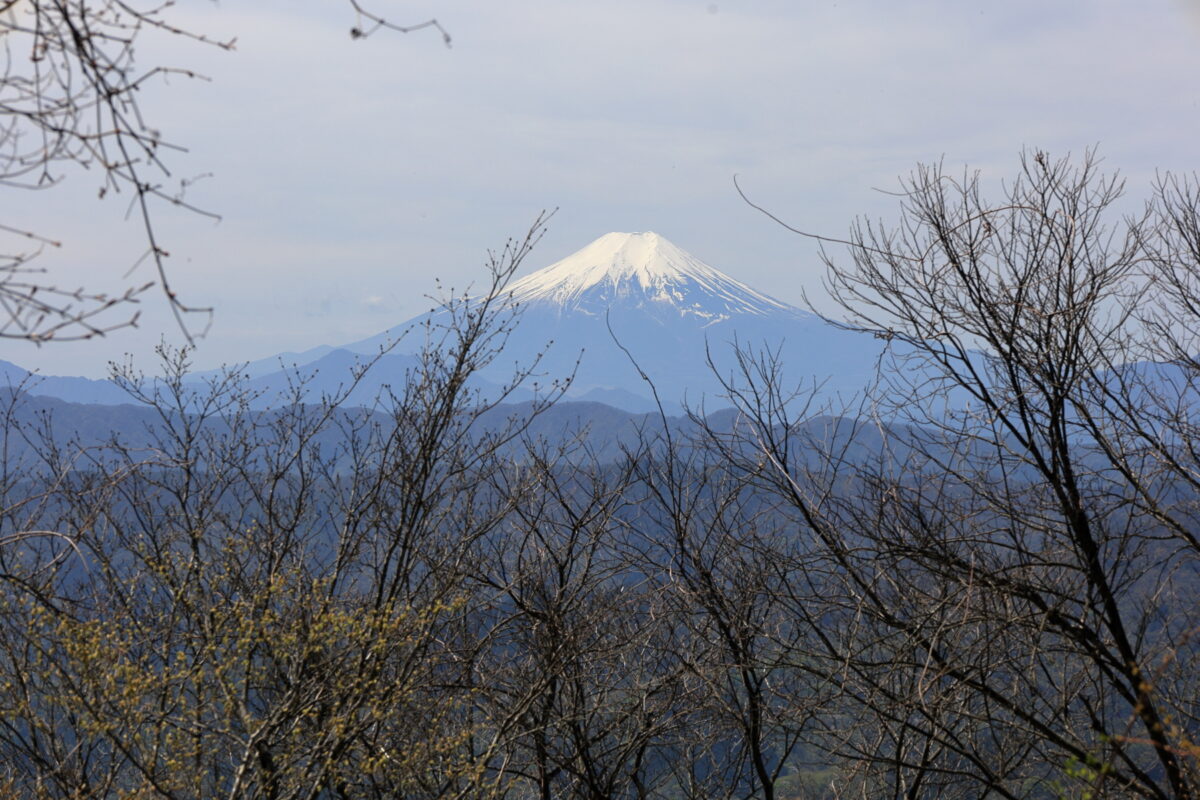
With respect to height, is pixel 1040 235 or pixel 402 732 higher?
pixel 1040 235

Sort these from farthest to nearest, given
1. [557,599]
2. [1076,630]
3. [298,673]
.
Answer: [557,599]
[1076,630]
[298,673]

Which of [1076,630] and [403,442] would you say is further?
[403,442]

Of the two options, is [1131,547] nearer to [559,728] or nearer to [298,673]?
[559,728]

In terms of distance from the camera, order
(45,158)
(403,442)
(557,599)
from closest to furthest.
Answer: (45,158), (403,442), (557,599)

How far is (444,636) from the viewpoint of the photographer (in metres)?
11.6

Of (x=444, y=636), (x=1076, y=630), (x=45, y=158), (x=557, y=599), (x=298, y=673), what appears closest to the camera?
(x=45, y=158)

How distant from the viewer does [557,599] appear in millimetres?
9625

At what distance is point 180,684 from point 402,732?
3.50 metres

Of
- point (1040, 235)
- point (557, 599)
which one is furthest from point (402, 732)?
point (1040, 235)

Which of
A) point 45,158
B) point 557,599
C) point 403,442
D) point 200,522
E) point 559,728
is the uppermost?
point 45,158

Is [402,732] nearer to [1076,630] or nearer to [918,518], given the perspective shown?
[918,518]

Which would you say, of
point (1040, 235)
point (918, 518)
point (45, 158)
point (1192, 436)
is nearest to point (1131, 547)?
point (1192, 436)

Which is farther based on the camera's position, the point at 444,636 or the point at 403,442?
the point at 444,636

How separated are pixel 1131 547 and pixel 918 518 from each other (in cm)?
257
